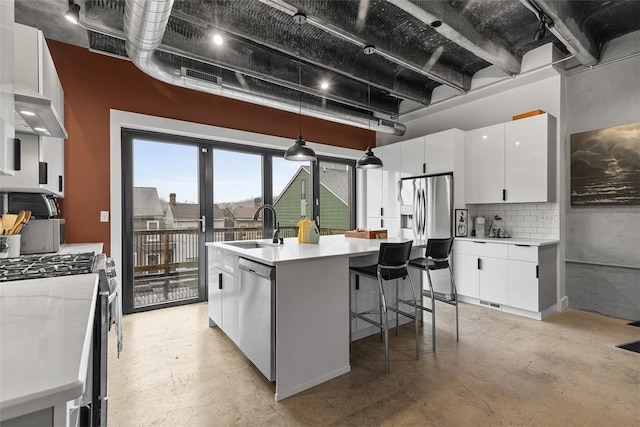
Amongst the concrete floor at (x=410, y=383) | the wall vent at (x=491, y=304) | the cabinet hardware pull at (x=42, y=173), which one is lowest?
the concrete floor at (x=410, y=383)

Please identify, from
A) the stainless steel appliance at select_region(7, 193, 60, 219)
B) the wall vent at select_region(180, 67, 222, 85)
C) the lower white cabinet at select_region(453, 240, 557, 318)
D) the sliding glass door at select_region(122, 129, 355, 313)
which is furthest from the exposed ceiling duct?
the lower white cabinet at select_region(453, 240, 557, 318)

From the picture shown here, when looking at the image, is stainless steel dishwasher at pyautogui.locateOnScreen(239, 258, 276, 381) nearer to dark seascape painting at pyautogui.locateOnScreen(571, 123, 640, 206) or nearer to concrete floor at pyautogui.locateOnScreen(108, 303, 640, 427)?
concrete floor at pyautogui.locateOnScreen(108, 303, 640, 427)

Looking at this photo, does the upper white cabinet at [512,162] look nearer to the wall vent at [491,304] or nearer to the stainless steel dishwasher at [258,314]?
the wall vent at [491,304]

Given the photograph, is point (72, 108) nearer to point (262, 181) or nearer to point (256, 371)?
point (262, 181)

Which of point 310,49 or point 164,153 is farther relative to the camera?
point 164,153

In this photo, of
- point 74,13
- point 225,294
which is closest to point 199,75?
point 74,13

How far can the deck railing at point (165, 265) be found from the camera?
3957 millimetres

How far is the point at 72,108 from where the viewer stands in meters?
3.41

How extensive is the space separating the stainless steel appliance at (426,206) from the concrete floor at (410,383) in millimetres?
1678

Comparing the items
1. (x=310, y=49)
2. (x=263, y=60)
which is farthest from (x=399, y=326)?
(x=263, y=60)

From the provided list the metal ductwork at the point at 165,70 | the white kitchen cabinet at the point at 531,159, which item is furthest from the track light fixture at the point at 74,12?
the white kitchen cabinet at the point at 531,159

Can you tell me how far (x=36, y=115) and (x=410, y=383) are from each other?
10.9ft

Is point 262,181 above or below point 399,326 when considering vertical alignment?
above

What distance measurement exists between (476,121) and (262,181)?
353 cm
